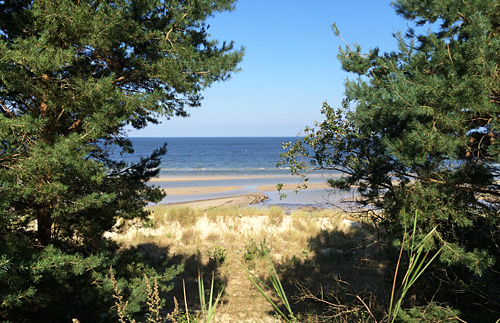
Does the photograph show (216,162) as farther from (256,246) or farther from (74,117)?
(74,117)

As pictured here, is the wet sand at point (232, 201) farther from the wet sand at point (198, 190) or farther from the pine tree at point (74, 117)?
the pine tree at point (74, 117)

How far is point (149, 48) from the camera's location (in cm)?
588

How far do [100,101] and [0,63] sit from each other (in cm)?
115

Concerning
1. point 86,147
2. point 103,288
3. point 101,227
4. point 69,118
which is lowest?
point 103,288

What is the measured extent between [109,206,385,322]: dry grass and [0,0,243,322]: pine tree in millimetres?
2450

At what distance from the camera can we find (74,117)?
17.5ft

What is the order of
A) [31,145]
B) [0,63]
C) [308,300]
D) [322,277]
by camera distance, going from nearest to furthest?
[0,63] < [31,145] < [308,300] < [322,277]

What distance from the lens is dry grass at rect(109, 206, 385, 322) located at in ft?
29.7

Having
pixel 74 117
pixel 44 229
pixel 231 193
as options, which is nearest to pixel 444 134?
pixel 74 117

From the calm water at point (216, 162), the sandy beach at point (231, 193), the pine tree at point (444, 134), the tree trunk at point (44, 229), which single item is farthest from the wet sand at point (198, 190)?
the pine tree at point (444, 134)

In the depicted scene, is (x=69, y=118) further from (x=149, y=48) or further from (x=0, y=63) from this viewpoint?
(x=149, y=48)

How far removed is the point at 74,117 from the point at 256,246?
6970 mm

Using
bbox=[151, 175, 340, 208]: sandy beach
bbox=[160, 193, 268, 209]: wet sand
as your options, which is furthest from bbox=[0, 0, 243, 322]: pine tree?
bbox=[160, 193, 268, 209]: wet sand

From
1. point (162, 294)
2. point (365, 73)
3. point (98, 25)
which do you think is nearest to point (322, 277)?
point (162, 294)
